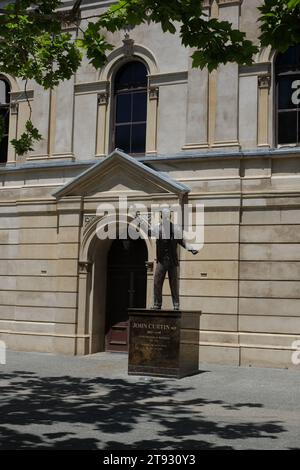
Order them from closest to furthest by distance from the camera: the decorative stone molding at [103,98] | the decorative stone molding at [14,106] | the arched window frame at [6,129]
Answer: the decorative stone molding at [103,98], the decorative stone molding at [14,106], the arched window frame at [6,129]

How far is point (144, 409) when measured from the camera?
10258 mm

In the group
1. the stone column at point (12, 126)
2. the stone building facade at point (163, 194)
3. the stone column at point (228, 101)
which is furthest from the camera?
the stone column at point (12, 126)

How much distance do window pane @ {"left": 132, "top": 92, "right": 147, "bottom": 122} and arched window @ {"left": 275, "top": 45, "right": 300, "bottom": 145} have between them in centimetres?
410

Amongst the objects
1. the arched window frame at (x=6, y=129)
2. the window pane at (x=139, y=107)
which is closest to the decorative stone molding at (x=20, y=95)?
the arched window frame at (x=6, y=129)

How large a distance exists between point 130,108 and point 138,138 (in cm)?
105

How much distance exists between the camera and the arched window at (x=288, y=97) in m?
17.6

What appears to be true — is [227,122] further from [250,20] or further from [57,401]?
[57,401]

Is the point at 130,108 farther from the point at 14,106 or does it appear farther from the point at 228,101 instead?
the point at 14,106

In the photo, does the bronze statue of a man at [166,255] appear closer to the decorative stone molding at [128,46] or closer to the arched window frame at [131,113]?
the arched window frame at [131,113]

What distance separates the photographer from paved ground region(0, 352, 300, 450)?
798cm

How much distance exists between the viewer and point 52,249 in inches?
771

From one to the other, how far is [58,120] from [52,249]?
13.6ft

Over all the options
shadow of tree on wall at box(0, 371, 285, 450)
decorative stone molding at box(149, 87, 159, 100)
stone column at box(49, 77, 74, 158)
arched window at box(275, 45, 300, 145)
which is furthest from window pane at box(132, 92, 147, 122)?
shadow of tree on wall at box(0, 371, 285, 450)
